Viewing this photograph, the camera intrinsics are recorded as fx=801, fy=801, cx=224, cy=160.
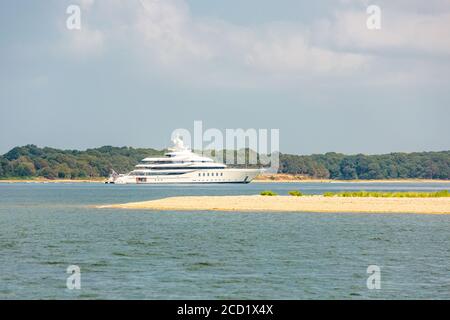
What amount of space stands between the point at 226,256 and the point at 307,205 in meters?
33.2

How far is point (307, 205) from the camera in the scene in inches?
2753

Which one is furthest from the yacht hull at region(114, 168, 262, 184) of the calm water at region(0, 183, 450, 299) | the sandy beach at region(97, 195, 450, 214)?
the calm water at region(0, 183, 450, 299)

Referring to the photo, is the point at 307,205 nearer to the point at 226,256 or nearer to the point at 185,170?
the point at 226,256

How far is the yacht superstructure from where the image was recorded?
184375mm

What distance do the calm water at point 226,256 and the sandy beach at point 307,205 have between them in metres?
5.95

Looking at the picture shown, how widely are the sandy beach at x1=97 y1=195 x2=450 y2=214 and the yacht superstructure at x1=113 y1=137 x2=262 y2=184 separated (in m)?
108

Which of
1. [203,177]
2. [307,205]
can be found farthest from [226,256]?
[203,177]

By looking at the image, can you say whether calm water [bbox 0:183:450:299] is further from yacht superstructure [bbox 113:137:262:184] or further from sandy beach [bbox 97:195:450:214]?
yacht superstructure [bbox 113:137:262:184]

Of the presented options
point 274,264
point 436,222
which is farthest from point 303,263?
point 436,222

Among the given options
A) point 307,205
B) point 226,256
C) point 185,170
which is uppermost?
point 185,170

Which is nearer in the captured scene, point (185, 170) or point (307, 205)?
point (307, 205)

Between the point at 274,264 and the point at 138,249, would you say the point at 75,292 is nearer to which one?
the point at 274,264

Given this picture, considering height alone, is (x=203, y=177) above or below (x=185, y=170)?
below
